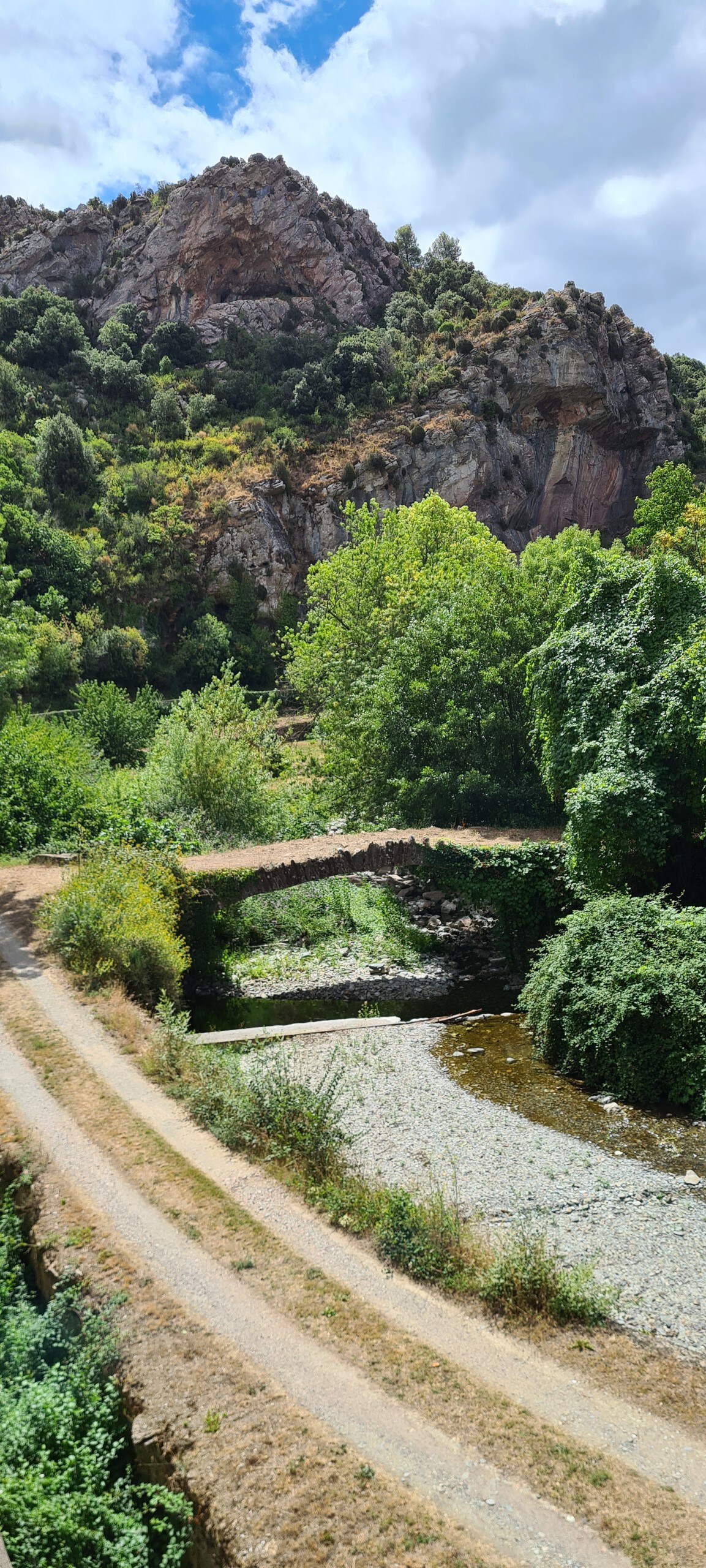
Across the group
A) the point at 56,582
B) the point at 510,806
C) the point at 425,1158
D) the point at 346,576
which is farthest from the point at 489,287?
the point at 425,1158

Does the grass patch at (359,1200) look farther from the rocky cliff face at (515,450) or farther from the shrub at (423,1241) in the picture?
the rocky cliff face at (515,450)

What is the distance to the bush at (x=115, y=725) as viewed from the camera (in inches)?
1175

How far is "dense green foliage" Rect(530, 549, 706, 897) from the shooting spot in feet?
46.2

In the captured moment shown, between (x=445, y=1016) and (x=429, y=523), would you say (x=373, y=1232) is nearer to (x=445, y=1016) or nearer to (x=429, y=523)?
(x=445, y=1016)

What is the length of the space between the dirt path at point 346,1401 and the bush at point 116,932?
16.1ft

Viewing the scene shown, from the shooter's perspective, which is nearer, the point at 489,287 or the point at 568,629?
the point at 568,629

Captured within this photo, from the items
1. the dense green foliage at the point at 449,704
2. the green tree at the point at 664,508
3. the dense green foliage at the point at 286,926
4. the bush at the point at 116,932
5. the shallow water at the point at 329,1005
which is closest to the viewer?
the bush at the point at 116,932

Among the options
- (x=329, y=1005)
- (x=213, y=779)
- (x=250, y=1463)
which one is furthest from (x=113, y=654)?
(x=250, y=1463)

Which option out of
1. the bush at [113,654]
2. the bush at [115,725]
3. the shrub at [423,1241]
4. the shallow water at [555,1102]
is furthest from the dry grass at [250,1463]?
the bush at [113,654]

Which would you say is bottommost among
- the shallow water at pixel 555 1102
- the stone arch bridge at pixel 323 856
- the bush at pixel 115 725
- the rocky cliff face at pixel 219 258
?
the shallow water at pixel 555 1102

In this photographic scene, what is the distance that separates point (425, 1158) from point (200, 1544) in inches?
198

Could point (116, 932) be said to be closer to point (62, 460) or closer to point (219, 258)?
point (62, 460)

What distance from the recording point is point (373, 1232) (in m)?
7.16

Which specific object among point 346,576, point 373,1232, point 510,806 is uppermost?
point 346,576
